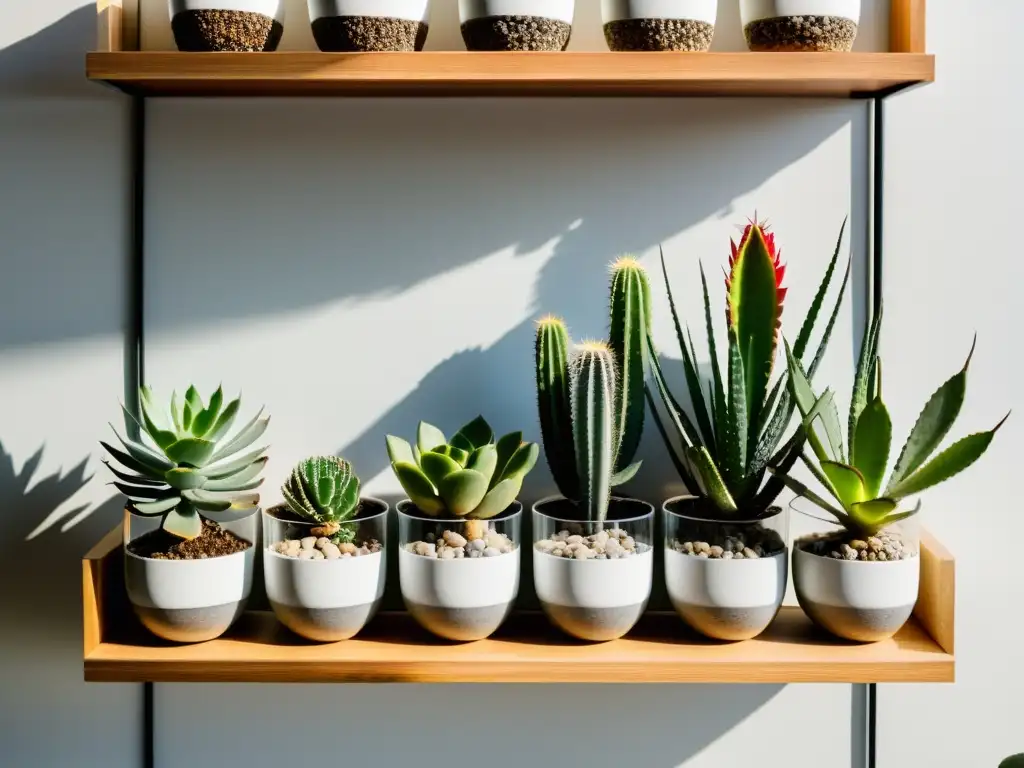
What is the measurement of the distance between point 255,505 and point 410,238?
0.96 feet

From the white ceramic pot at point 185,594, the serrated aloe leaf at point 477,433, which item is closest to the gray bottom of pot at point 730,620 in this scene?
the serrated aloe leaf at point 477,433

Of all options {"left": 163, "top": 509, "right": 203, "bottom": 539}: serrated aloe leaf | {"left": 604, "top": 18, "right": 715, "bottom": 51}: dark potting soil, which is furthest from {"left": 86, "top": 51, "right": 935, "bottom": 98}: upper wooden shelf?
{"left": 163, "top": 509, "right": 203, "bottom": 539}: serrated aloe leaf

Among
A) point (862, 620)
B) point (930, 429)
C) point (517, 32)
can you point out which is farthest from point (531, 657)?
point (517, 32)

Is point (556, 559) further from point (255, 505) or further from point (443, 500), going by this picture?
point (255, 505)

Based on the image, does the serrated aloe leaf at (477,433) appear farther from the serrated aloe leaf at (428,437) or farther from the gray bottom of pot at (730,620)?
the gray bottom of pot at (730,620)

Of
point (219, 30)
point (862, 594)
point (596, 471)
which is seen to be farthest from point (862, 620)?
point (219, 30)

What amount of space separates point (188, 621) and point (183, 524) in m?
0.08

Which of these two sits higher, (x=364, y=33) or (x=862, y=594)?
(x=364, y=33)

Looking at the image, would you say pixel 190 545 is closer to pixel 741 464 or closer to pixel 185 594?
pixel 185 594

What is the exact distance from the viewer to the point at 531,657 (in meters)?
0.91

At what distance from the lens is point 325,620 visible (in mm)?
925

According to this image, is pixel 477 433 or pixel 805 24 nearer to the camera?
pixel 805 24

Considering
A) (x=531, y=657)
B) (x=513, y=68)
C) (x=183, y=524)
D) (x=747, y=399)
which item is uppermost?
(x=513, y=68)

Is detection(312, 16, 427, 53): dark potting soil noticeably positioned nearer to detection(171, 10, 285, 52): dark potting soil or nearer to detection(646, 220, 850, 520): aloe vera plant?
detection(171, 10, 285, 52): dark potting soil
